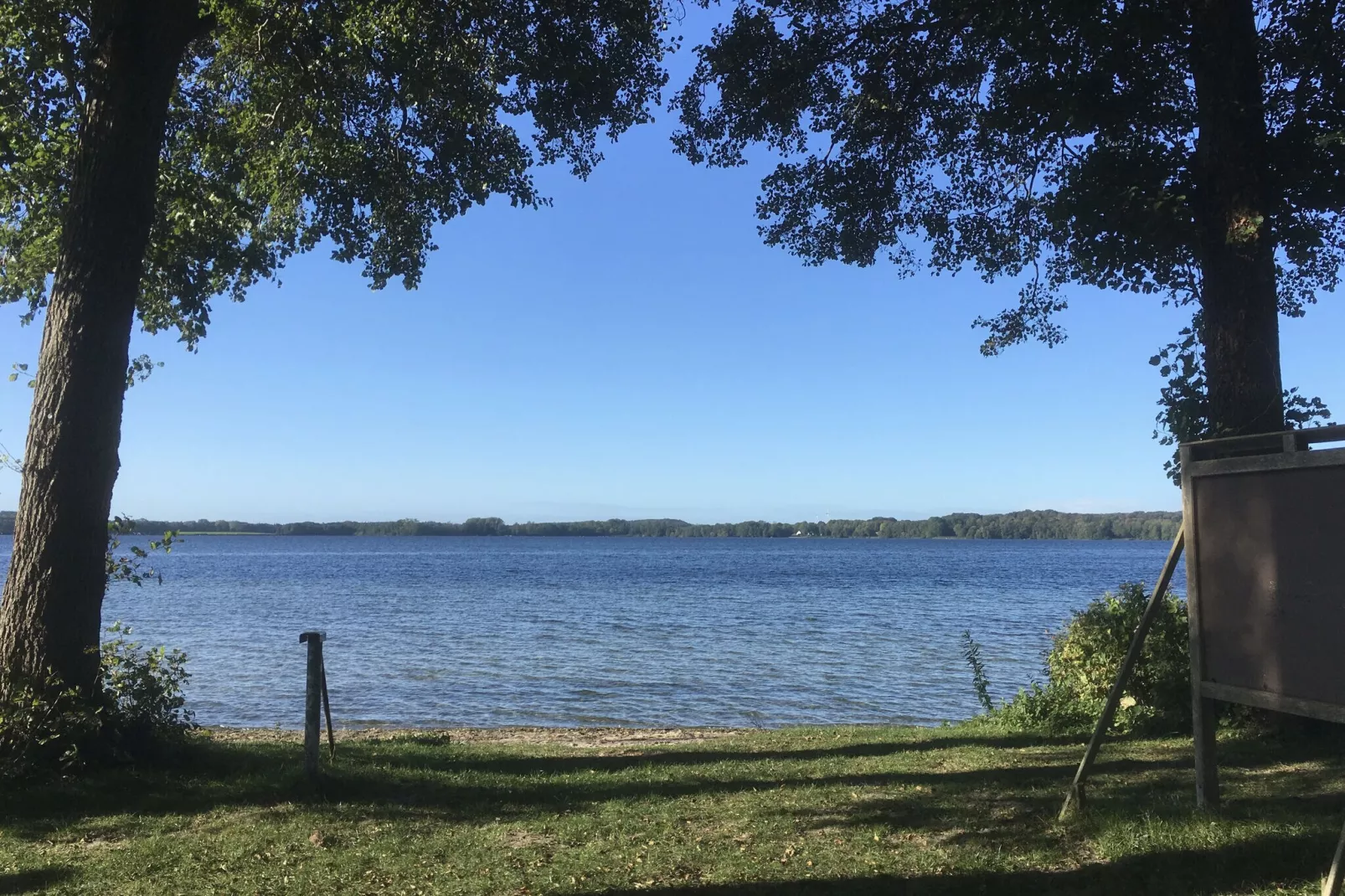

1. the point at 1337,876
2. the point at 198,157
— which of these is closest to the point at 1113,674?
the point at 1337,876

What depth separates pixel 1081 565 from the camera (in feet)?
334

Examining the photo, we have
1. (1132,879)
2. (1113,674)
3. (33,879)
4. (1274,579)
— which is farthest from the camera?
(1113,674)

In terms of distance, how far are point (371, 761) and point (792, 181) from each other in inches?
354

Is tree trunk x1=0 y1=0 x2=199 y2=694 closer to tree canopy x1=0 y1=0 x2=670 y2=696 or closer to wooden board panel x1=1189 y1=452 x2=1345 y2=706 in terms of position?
tree canopy x1=0 y1=0 x2=670 y2=696

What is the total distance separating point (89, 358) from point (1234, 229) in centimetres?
965

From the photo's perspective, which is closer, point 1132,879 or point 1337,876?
point 1337,876

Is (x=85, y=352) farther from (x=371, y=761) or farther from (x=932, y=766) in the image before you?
(x=932, y=766)

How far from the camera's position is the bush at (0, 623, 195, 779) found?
23.7 feet

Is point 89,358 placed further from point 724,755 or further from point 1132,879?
point 1132,879

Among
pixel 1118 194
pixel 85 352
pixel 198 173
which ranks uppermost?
pixel 198 173

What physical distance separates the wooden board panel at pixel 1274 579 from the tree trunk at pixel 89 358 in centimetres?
810

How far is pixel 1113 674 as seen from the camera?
392 inches

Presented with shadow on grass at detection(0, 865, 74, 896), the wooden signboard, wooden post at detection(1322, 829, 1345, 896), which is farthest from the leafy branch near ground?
wooden post at detection(1322, 829, 1345, 896)

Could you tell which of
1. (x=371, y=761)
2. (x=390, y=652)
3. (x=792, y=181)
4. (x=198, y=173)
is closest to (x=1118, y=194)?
(x=792, y=181)
